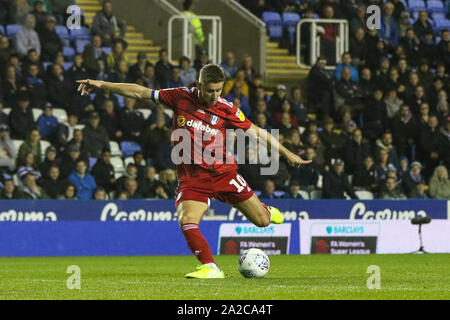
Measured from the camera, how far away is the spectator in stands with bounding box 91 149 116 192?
20906 mm

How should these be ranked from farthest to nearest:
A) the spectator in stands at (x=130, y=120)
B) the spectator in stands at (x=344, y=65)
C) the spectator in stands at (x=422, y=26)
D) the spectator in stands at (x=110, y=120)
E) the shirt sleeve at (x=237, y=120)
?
the spectator in stands at (x=422, y=26)
the spectator in stands at (x=344, y=65)
the spectator in stands at (x=130, y=120)
the spectator in stands at (x=110, y=120)
the shirt sleeve at (x=237, y=120)

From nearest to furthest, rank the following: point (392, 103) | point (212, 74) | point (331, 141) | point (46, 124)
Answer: point (212, 74) → point (46, 124) → point (331, 141) → point (392, 103)

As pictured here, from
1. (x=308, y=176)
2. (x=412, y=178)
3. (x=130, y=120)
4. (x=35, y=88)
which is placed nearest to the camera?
(x=35, y=88)

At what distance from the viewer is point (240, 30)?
1032 inches

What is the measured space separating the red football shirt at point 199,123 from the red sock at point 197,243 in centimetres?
58

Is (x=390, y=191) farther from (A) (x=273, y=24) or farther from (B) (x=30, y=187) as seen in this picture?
(B) (x=30, y=187)

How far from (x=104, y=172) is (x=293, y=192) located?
380 cm

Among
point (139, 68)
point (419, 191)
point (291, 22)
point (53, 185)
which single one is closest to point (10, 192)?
point (53, 185)

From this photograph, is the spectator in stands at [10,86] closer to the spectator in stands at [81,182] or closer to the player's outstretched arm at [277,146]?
the spectator in stands at [81,182]

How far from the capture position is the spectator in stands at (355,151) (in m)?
23.3

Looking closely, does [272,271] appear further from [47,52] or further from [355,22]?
[355,22]

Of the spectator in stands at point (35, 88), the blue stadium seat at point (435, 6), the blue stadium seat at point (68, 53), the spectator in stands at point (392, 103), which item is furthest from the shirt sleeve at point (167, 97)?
the blue stadium seat at point (435, 6)

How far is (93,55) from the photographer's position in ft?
74.4
